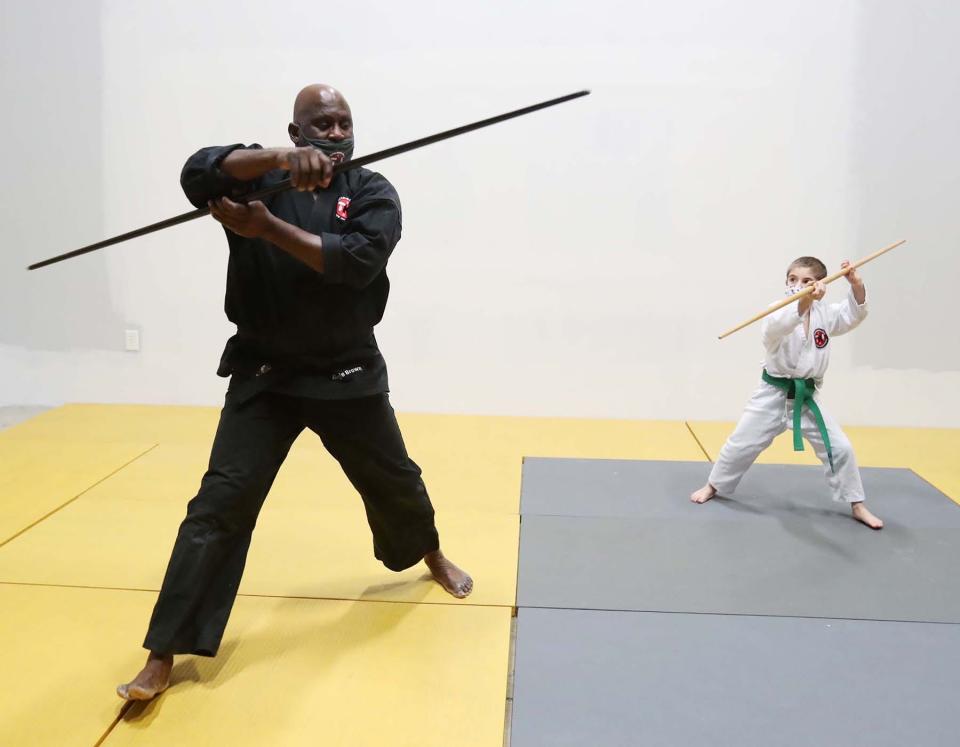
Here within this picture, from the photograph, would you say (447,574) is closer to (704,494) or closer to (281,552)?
(281,552)

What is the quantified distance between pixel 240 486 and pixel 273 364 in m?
0.28

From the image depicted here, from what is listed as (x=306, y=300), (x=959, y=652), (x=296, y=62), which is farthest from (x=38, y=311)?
(x=959, y=652)

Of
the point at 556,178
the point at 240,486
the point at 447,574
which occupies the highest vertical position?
the point at 556,178

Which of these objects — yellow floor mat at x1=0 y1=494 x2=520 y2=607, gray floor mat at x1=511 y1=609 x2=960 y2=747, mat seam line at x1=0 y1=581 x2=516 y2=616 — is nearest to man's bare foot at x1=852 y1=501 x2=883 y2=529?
gray floor mat at x1=511 y1=609 x2=960 y2=747

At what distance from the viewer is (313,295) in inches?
77.1

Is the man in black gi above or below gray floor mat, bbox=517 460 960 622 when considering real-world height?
above

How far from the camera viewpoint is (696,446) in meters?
3.87

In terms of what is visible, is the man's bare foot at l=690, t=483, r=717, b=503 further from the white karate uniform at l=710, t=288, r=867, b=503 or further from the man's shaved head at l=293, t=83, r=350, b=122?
the man's shaved head at l=293, t=83, r=350, b=122

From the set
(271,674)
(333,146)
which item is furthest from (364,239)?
(271,674)

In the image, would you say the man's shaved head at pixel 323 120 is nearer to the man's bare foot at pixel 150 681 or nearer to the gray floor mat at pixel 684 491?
the man's bare foot at pixel 150 681

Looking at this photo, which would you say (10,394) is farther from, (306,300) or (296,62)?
(306,300)

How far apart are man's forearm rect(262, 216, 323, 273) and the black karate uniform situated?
22 mm

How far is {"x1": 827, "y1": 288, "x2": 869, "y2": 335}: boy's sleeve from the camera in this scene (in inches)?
111

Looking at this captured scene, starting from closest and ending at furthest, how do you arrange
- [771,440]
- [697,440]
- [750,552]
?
[750,552]
[771,440]
[697,440]
